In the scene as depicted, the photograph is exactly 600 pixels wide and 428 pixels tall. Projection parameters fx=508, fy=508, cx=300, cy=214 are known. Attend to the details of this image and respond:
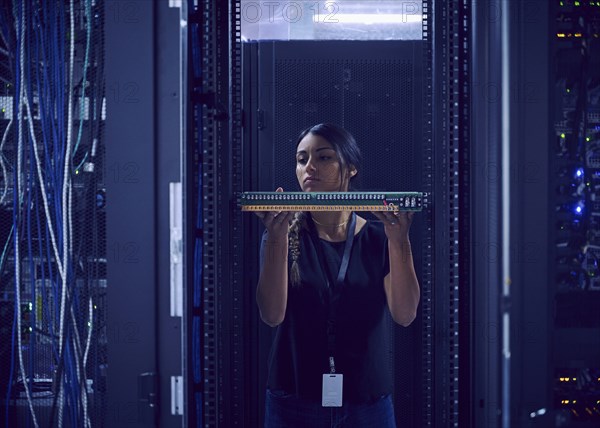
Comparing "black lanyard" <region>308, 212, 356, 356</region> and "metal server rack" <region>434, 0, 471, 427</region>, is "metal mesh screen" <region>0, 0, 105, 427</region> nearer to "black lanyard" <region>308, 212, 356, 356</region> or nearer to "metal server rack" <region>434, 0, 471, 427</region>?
"black lanyard" <region>308, 212, 356, 356</region>

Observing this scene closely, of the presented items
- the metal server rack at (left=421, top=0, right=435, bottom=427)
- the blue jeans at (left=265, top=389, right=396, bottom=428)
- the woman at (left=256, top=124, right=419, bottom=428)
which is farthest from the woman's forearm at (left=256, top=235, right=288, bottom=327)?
the metal server rack at (left=421, top=0, right=435, bottom=427)

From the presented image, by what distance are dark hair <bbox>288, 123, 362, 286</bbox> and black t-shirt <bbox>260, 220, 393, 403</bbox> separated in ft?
0.08

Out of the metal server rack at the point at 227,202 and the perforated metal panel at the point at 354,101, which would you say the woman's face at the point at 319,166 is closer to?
the perforated metal panel at the point at 354,101

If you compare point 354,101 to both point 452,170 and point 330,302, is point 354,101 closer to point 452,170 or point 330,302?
point 452,170

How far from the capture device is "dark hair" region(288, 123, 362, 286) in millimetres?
1552

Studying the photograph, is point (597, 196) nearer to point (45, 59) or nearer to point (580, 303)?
point (580, 303)

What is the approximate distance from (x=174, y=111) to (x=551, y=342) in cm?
107

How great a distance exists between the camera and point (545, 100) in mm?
1235

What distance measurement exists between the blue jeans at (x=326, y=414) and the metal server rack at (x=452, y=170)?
225 millimetres

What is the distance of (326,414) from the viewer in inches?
57.2

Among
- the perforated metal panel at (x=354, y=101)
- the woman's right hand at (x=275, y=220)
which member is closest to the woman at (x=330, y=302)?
the woman's right hand at (x=275, y=220)

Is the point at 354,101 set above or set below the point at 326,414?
above

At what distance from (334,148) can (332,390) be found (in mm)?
715

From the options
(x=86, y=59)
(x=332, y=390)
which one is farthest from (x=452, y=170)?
(x=86, y=59)
